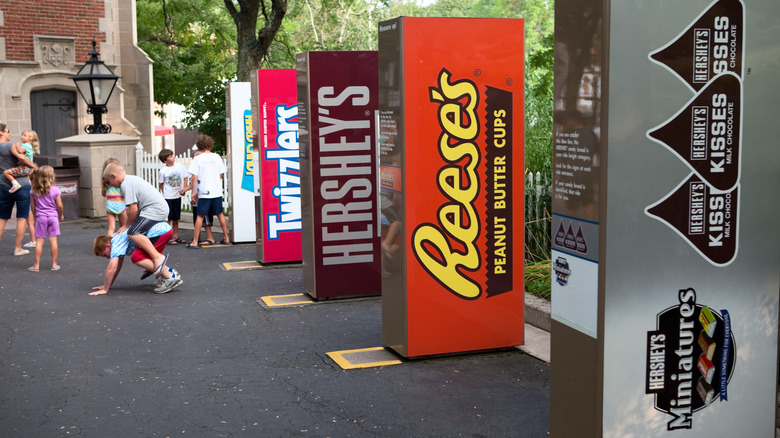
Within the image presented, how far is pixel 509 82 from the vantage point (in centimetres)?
689

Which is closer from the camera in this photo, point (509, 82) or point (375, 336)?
point (509, 82)

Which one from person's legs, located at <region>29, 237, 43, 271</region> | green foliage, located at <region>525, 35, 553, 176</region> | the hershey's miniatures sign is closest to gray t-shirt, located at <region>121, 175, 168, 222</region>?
person's legs, located at <region>29, 237, 43, 271</region>

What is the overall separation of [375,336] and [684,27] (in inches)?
190

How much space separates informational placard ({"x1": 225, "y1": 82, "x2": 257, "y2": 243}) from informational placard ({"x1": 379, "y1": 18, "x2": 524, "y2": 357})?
660 cm

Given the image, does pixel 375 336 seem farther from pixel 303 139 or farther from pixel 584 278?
pixel 584 278

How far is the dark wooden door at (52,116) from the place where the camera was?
2175cm

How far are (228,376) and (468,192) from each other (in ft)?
7.79

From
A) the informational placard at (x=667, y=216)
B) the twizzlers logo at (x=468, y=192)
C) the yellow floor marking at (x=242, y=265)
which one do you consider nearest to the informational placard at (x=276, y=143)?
the yellow floor marking at (x=242, y=265)

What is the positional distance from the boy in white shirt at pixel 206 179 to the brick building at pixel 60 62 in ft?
30.8

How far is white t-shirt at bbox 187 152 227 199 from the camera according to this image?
524 inches

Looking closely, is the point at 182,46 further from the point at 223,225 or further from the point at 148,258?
the point at 148,258

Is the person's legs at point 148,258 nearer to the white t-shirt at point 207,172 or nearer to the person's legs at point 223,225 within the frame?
the white t-shirt at point 207,172

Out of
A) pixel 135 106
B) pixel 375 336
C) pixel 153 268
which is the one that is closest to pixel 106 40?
pixel 135 106

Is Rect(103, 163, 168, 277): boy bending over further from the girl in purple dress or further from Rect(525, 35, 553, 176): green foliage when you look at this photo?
Rect(525, 35, 553, 176): green foliage
